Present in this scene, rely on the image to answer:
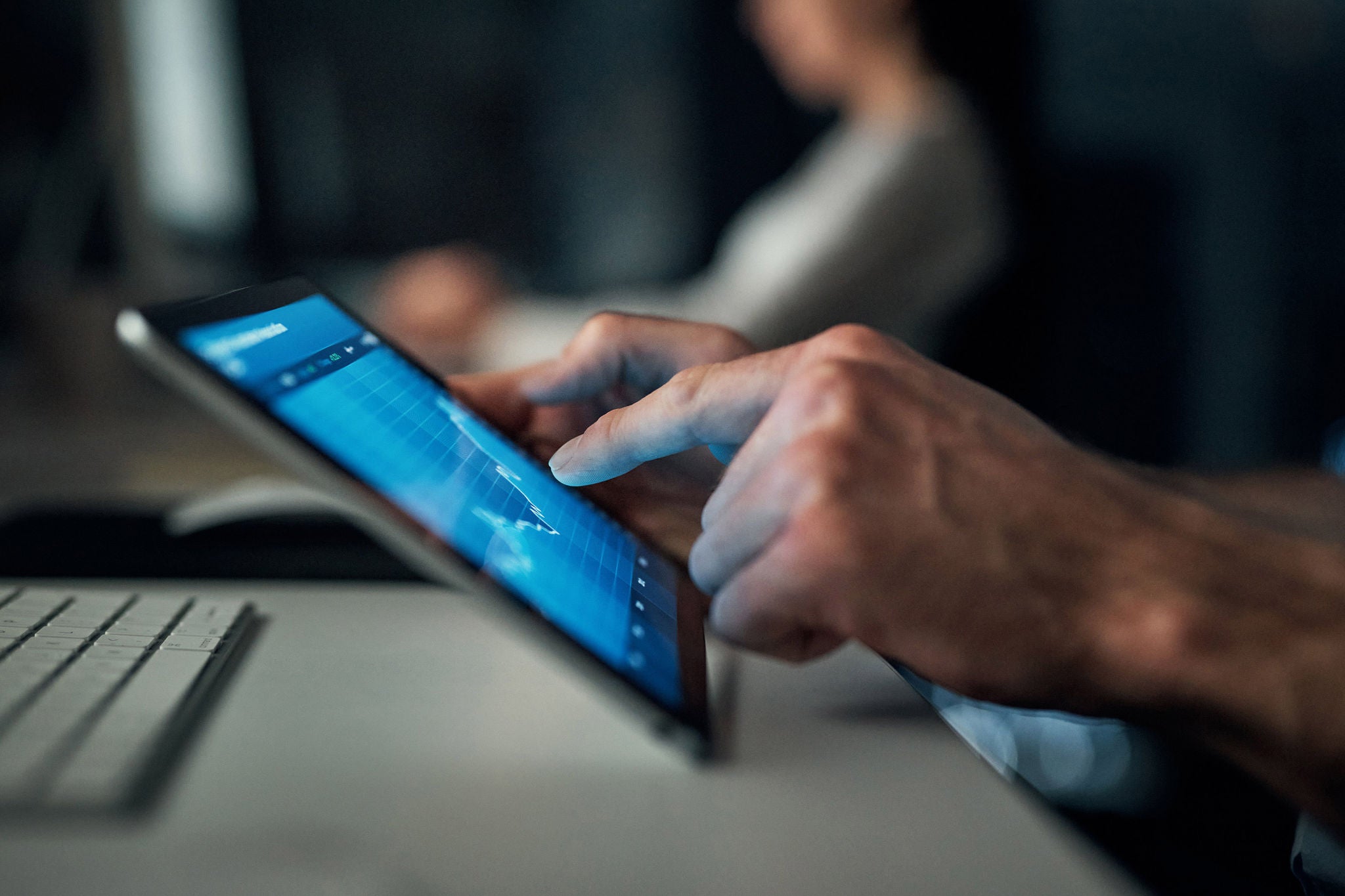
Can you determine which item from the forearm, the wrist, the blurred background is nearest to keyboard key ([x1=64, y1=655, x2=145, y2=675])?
the wrist

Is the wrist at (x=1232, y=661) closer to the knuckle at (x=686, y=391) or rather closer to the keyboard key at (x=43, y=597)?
the knuckle at (x=686, y=391)

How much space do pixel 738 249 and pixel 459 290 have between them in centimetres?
49

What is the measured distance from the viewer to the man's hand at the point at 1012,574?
330 mm

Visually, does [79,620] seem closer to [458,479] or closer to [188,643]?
[188,643]

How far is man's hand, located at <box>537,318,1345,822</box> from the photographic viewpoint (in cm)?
33

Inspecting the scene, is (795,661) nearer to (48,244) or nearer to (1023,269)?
(1023,269)

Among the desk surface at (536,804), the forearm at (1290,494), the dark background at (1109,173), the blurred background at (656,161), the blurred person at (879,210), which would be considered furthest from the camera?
the dark background at (1109,173)

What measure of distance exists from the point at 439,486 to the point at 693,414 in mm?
104

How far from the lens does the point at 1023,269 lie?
118 centimetres

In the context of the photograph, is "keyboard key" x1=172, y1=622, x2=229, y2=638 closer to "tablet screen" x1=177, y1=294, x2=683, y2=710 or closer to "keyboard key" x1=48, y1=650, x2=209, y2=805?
"keyboard key" x1=48, y1=650, x2=209, y2=805

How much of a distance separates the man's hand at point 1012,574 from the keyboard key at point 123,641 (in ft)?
0.72

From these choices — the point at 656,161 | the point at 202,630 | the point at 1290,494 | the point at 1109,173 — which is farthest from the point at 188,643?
the point at 656,161

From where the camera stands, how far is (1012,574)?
0.34 metres

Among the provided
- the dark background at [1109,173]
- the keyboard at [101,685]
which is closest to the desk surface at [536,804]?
the keyboard at [101,685]
